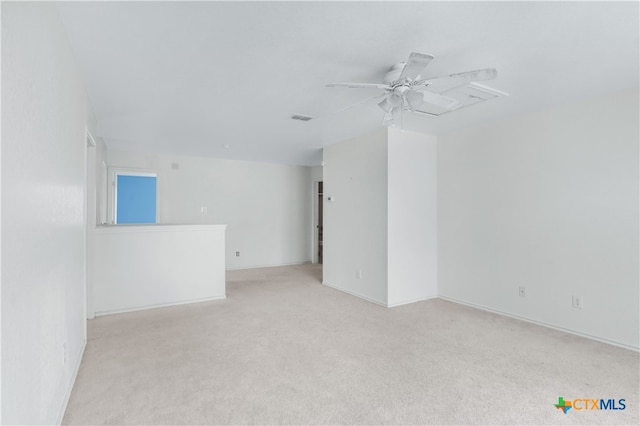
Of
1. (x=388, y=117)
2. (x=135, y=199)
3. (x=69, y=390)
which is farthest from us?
(x=135, y=199)

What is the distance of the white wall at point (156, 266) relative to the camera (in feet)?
12.2

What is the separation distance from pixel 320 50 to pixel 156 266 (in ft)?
10.6

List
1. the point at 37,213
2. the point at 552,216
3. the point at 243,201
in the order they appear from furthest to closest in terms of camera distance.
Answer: the point at 243,201 → the point at 552,216 → the point at 37,213

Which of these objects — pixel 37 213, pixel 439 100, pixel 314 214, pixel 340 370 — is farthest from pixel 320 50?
pixel 314 214

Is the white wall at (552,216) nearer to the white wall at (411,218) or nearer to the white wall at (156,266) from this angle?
the white wall at (411,218)

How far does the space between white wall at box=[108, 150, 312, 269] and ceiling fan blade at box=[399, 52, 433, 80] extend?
16.5 ft

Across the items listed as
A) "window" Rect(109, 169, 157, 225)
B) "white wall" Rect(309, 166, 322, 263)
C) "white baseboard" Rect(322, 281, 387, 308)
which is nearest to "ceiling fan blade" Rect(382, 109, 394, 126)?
"white baseboard" Rect(322, 281, 387, 308)

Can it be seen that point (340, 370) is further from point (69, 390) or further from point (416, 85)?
point (416, 85)

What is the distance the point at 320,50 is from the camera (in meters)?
2.07

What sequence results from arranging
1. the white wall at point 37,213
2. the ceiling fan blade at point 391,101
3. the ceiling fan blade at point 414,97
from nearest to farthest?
the white wall at point 37,213
the ceiling fan blade at point 414,97
the ceiling fan blade at point 391,101

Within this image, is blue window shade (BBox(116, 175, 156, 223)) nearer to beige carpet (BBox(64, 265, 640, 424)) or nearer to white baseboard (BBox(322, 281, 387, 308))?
beige carpet (BBox(64, 265, 640, 424))

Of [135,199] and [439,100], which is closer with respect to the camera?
[439,100]

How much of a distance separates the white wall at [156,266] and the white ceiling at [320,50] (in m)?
1.43

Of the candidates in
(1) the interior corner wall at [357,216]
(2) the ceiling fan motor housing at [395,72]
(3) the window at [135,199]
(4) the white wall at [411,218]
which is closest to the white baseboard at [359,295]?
(1) the interior corner wall at [357,216]
